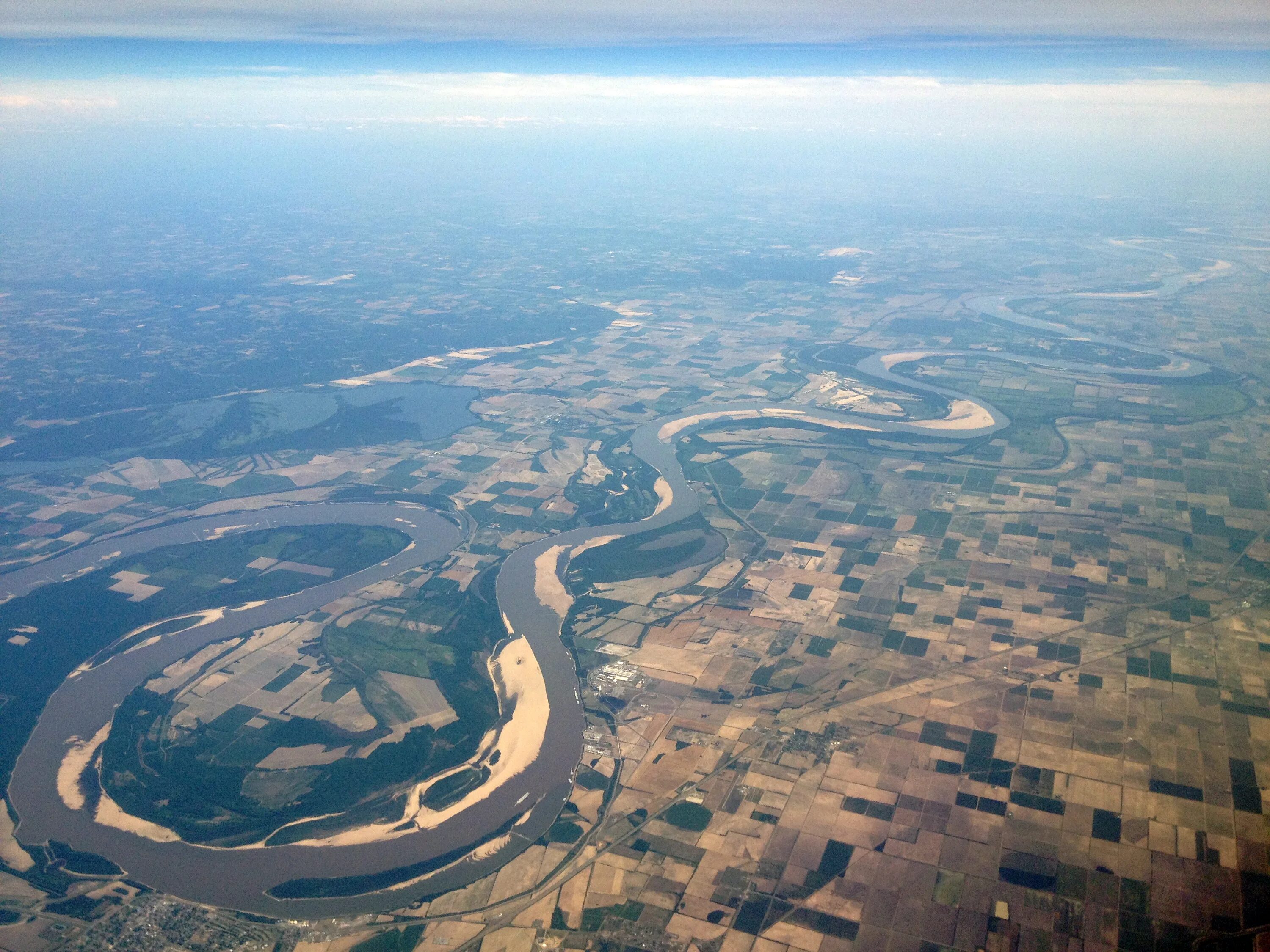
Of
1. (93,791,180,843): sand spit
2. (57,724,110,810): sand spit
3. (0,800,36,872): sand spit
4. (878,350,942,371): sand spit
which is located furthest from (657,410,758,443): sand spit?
(0,800,36,872): sand spit

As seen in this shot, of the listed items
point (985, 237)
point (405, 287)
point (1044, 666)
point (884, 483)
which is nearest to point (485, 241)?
point (405, 287)

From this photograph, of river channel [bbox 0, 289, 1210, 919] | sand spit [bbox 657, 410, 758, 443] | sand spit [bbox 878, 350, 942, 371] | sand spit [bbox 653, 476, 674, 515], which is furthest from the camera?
sand spit [bbox 878, 350, 942, 371]

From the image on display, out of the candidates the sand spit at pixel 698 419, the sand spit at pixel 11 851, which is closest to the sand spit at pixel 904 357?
the sand spit at pixel 698 419

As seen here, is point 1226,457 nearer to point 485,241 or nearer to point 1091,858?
point 1091,858

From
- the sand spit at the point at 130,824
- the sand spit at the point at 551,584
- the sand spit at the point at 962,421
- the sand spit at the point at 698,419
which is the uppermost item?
the sand spit at the point at 130,824

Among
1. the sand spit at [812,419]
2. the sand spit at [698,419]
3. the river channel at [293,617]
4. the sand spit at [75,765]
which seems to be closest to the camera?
the river channel at [293,617]

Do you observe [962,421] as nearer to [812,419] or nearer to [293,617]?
[812,419]

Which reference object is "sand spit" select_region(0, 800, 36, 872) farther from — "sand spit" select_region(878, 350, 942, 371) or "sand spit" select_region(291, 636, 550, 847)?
"sand spit" select_region(878, 350, 942, 371)

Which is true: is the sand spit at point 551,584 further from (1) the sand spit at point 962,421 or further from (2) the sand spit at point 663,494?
(1) the sand spit at point 962,421
